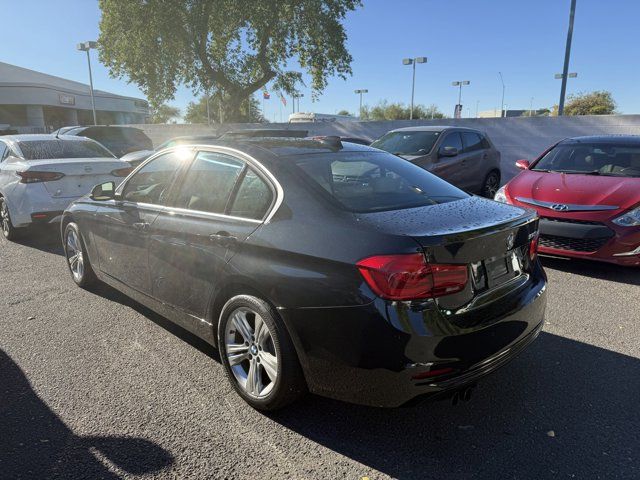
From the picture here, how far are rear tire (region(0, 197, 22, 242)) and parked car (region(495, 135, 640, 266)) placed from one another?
22.8 ft

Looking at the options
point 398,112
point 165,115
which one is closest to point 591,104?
point 398,112

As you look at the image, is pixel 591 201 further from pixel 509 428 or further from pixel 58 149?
pixel 58 149

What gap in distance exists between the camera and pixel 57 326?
398 centimetres

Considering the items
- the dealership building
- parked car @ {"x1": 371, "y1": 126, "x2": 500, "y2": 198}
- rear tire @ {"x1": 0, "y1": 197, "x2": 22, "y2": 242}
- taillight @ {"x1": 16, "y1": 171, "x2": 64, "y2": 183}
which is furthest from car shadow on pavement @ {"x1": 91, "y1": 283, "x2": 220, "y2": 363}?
the dealership building

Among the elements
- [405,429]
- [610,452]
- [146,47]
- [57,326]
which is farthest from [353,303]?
[146,47]

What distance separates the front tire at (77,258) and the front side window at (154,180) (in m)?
1.07

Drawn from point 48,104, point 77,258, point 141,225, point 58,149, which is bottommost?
point 77,258

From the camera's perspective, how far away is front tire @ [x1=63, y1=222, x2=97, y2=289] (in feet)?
15.5

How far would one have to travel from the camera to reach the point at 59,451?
2422 millimetres

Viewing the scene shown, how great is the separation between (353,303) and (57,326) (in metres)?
3.00

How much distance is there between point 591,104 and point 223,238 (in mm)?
46076

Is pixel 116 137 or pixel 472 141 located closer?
pixel 472 141

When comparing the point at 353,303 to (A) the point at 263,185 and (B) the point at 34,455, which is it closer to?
(A) the point at 263,185

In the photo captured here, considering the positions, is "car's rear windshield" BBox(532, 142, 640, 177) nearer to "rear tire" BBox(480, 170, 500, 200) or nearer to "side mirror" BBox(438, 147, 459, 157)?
"side mirror" BBox(438, 147, 459, 157)
